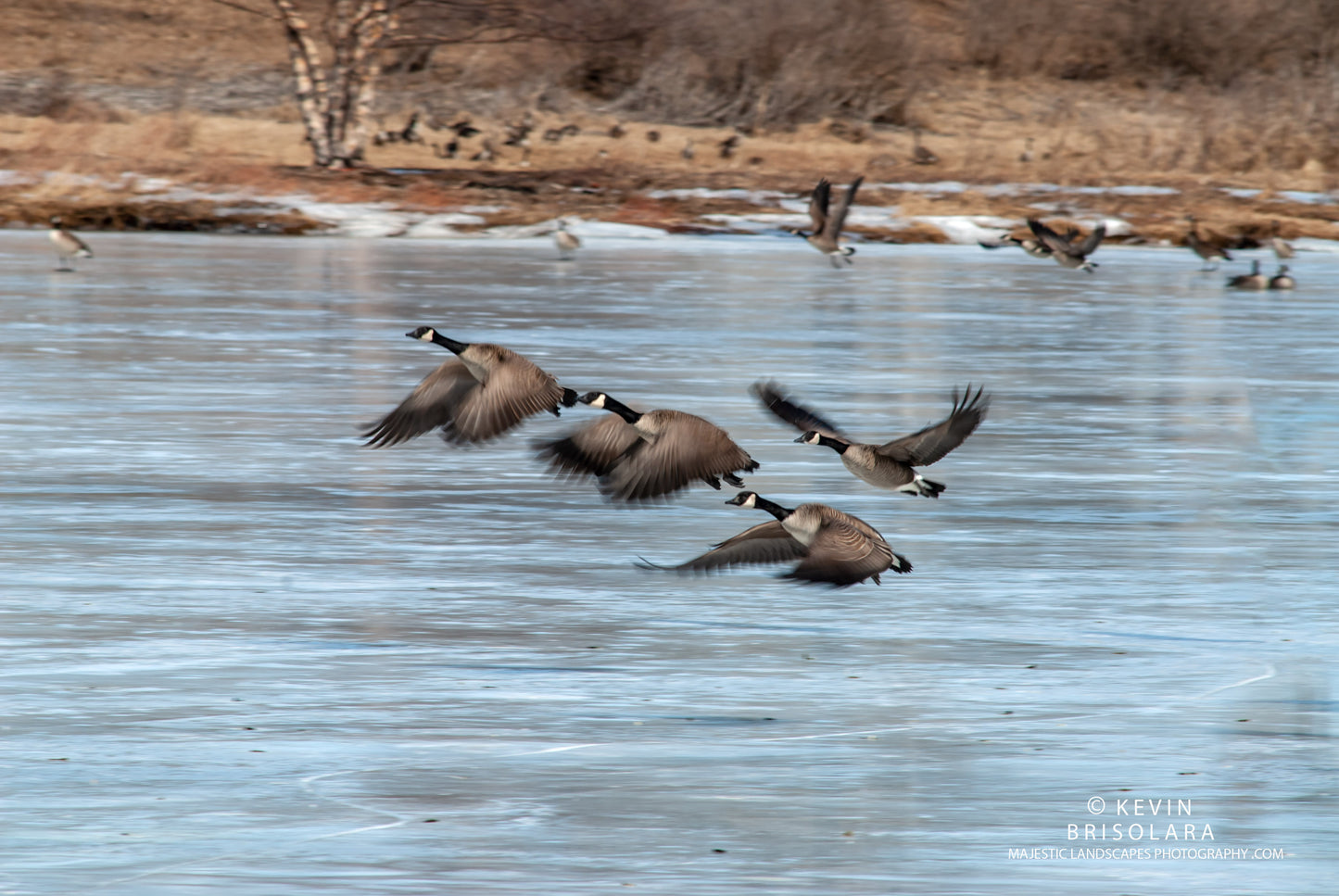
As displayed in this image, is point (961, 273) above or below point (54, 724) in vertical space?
below

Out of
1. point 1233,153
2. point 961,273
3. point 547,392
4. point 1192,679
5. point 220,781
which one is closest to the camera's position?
point 220,781

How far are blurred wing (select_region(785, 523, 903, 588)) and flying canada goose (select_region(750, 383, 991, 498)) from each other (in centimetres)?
43

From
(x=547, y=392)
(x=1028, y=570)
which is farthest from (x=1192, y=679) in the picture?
(x=547, y=392)

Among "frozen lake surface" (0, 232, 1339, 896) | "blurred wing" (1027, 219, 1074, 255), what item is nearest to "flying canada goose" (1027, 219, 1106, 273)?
"blurred wing" (1027, 219, 1074, 255)

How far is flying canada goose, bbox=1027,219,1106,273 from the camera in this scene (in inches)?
842

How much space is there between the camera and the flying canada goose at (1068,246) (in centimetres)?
2138

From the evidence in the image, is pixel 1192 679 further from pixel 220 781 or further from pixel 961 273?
pixel 961 273

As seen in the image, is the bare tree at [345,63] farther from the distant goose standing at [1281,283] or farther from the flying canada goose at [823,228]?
the distant goose standing at [1281,283]

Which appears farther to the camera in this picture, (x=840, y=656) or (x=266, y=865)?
(x=840, y=656)

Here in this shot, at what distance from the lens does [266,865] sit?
13.7 ft

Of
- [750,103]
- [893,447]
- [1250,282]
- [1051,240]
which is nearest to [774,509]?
[893,447]

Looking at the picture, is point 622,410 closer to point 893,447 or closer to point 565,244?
point 893,447

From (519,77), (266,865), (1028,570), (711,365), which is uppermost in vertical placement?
(266,865)

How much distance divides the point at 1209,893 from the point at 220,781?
6.55 ft
